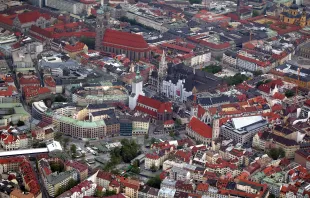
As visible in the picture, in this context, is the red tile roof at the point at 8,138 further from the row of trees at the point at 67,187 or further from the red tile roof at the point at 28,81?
the red tile roof at the point at 28,81

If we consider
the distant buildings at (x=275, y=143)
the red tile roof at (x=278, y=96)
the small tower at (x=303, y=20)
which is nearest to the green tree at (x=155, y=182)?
the distant buildings at (x=275, y=143)

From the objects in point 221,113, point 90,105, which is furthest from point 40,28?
point 221,113

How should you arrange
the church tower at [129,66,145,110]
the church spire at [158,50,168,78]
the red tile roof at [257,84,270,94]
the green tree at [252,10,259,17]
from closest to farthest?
the church tower at [129,66,145,110], the red tile roof at [257,84,270,94], the church spire at [158,50,168,78], the green tree at [252,10,259,17]

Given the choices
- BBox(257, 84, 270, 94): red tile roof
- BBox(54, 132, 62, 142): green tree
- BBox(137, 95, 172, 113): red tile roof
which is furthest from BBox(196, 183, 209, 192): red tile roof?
BBox(257, 84, 270, 94): red tile roof

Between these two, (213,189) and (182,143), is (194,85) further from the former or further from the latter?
(213,189)

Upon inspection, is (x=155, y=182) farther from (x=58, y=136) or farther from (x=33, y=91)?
(x=33, y=91)

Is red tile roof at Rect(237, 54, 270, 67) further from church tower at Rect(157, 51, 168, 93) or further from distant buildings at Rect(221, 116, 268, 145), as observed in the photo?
distant buildings at Rect(221, 116, 268, 145)

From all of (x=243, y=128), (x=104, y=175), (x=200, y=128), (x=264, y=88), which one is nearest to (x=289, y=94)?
(x=264, y=88)
